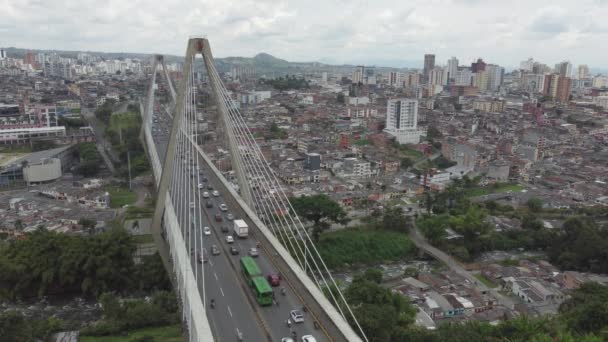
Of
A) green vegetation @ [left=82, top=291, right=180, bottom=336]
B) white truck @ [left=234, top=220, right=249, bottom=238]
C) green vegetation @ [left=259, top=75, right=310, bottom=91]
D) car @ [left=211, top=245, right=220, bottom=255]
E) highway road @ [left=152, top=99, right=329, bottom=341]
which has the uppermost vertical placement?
green vegetation @ [left=259, top=75, right=310, bottom=91]

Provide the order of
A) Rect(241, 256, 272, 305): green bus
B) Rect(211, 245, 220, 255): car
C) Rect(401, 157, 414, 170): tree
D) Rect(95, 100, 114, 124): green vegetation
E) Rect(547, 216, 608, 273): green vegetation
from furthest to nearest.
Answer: Rect(95, 100, 114, 124): green vegetation, Rect(401, 157, 414, 170): tree, Rect(547, 216, 608, 273): green vegetation, Rect(211, 245, 220, 255): car, Rect(241, 256, 272, 305): green bus

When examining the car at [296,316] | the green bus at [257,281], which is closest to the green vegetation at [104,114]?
the green bus at [257,281]

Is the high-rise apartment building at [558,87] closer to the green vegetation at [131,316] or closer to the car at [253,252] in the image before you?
the car at [253,252]

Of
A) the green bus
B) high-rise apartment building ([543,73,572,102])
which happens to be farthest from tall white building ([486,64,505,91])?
the green bus

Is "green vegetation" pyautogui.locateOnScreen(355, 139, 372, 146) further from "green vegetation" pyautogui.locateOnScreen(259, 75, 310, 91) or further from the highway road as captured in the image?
"green vegetation" pyautogui.locateOnScreen(259, 75, 310, 91)

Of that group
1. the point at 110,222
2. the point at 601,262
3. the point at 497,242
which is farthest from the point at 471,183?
the point at 110,222

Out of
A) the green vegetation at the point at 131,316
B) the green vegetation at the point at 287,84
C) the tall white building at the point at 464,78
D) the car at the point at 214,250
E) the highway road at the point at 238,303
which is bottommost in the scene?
the green vegetation at the point at 131,316
